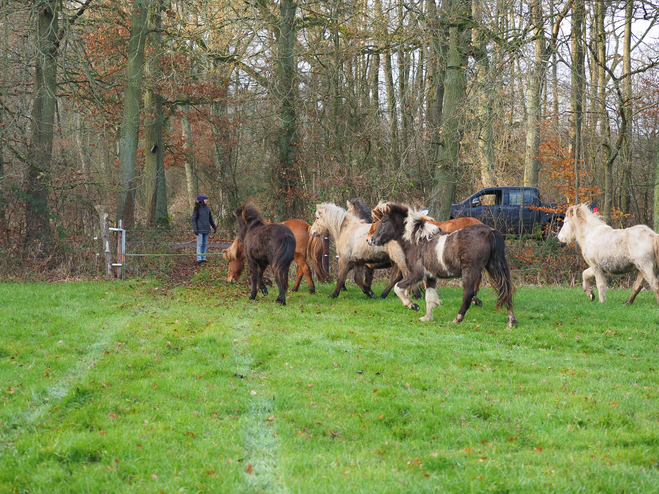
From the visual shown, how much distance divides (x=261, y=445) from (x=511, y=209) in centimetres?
1681

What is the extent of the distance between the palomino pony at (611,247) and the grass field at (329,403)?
1161 mm

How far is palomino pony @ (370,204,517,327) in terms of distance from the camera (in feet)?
28.9

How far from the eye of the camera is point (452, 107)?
48.9ft

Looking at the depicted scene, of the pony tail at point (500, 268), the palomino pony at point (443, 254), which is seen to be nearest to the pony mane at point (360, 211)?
the palomino pony at point (443, 254)

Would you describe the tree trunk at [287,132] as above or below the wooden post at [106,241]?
above

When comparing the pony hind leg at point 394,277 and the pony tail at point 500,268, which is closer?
the pony tail at point 500,268

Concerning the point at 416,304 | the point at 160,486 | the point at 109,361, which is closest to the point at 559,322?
the point at 416,304

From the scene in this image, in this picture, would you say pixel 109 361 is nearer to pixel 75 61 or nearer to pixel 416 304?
pixel 416 304

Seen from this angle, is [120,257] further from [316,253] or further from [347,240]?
[347,240]

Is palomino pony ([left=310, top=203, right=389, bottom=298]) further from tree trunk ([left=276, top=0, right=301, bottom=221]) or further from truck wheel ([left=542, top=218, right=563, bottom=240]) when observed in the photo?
tree trunk ([left=276, top=0, right=301, bottom=221])

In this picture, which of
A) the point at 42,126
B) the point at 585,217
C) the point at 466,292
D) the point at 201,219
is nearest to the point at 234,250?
the point at 201,219

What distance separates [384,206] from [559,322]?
3341mm

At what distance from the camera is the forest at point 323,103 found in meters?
14.7

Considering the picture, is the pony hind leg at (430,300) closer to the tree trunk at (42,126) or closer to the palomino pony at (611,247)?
the palomino pony at (611,247)
